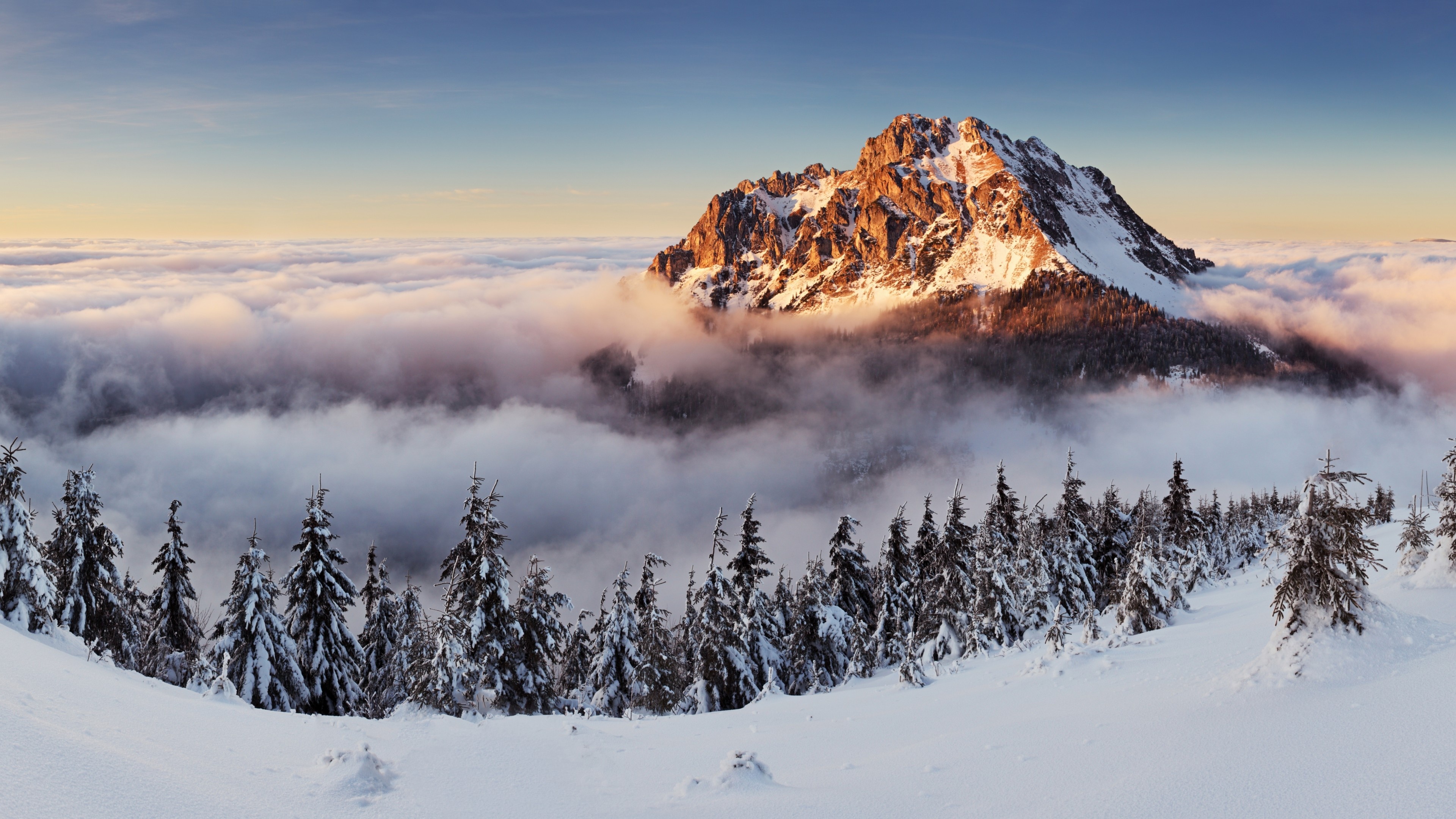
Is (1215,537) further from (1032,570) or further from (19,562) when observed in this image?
(19,562)

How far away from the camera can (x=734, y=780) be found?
816 centimetres

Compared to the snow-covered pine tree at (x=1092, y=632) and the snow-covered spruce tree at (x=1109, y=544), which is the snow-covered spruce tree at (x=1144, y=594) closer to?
the snow-covered pine tree at (x=1092, y=632)

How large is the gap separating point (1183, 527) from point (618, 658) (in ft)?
113

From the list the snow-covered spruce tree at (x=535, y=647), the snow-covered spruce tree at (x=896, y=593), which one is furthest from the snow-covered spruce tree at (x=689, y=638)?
the snow-covered spruce tree at (x=896, y=593)

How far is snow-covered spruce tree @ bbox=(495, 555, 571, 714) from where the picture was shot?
2514 cm

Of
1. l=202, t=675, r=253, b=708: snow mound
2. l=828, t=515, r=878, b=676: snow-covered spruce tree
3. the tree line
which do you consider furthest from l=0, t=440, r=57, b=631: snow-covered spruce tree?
l=828, t=515, r=878, b=676: snow-covered spruce tree

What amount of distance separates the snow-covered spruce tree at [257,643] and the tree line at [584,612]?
2.6 inches

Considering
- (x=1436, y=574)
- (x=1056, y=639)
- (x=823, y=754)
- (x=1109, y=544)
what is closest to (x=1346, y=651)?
(x=1056, y=639)

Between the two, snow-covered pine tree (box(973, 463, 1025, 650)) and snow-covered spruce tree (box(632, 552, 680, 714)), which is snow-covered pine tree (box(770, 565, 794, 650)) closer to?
snow-covered spruce tree (box(632, 552, 680, 714))

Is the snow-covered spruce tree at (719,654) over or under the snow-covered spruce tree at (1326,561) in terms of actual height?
under

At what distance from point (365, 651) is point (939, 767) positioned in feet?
121

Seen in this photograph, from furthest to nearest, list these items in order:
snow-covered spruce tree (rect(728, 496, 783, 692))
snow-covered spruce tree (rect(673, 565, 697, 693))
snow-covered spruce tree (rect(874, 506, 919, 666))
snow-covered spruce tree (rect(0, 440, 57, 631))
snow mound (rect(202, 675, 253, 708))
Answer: snow-covered spruce tree (rect(874, 506, 919, 666)), snow-covered spruce tree (rect(673, 565, 697, 693)), snow-covered spruce tree (rect(728, 496, 783, 692)), snow-covered spruce tree (rect(0, 440, 57, 631)), snow mound (rect(202, 675, 253, 708))

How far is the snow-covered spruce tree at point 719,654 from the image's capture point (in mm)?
29766

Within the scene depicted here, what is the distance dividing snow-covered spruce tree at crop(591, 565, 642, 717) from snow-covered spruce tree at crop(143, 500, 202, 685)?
1625 centimetres
